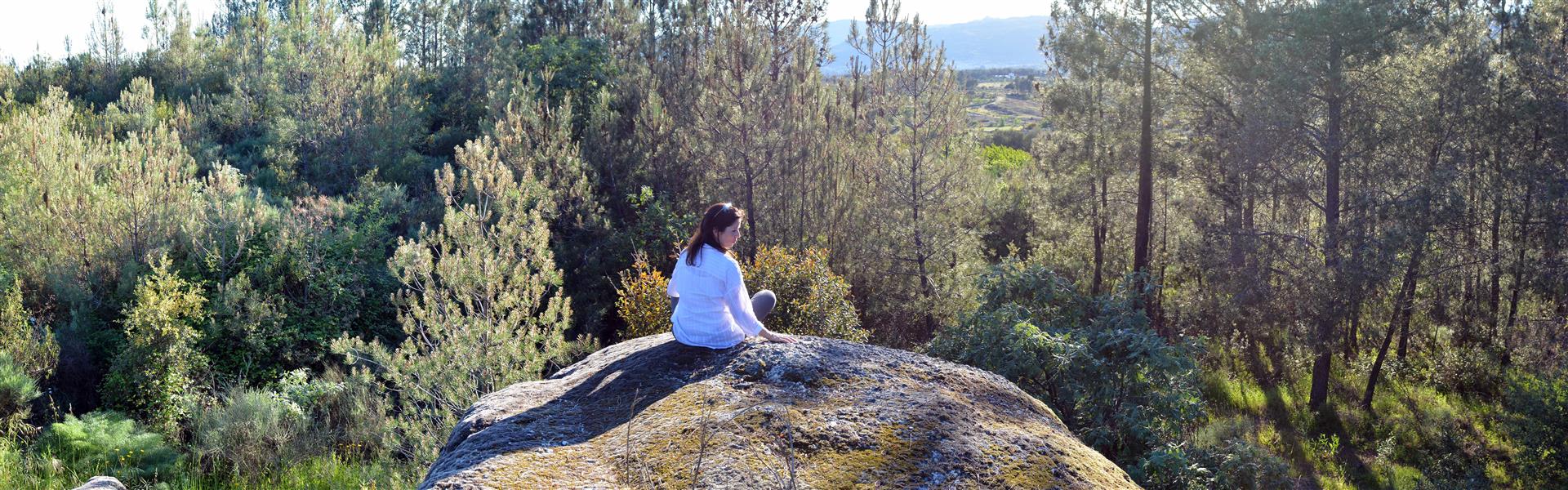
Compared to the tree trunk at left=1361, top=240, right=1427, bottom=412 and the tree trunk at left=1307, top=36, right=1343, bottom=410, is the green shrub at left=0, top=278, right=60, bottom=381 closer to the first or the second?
the tree trunk at left=1307, top=36, right=1343, bottom=410

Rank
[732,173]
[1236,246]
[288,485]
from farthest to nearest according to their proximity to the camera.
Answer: [1236,246] < [732,173] < [288,485]

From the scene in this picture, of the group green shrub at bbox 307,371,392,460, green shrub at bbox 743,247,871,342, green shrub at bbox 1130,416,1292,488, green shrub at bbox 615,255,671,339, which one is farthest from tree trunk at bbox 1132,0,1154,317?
green shrub at bbox 307,371,392,460

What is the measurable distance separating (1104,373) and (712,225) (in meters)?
4.59

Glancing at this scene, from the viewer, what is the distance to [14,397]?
9531 millimetres

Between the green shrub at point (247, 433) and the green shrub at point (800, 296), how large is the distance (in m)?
5.36

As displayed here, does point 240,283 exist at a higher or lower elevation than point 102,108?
lower

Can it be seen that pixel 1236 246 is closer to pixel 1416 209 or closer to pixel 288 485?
pixel 1416 209

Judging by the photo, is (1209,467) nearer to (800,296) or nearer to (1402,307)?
(800,296)

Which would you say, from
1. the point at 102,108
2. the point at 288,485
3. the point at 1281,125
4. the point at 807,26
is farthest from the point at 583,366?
the point at 102,108

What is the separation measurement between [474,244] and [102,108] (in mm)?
20545

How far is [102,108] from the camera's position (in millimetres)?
21719

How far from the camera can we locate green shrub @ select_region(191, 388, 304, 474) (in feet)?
29.1

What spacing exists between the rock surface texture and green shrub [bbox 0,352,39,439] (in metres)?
8.29

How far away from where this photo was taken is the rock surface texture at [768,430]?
3482 millimetres
